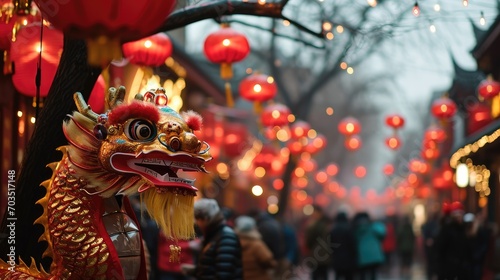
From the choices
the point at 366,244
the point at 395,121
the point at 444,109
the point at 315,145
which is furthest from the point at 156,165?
the point at 315,145

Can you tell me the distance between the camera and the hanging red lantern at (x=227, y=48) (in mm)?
13930

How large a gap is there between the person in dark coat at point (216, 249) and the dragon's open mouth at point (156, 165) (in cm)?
327

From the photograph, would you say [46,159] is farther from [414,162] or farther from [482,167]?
[414,162]

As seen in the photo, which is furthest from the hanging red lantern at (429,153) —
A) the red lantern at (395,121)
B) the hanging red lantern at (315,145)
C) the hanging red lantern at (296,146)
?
the hanging red lantern at (296,146)

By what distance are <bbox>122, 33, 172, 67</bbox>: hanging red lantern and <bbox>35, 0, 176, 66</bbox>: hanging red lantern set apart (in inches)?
255

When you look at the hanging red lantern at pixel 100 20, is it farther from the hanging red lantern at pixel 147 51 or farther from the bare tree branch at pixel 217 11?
the hanging red lantern at pixel 147 51

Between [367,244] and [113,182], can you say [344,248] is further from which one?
[113,182]

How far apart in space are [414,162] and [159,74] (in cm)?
2619

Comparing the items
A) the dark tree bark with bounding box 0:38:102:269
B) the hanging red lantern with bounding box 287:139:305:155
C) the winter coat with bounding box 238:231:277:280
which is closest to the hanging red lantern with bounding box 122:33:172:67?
the winter coat with bounding box 238:231:277:280

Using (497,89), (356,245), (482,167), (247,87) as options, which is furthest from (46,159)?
(482,167)

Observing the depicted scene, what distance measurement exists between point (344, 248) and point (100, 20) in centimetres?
1432

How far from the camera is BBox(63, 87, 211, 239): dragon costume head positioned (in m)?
7.19

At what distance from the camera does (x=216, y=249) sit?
10516 mm

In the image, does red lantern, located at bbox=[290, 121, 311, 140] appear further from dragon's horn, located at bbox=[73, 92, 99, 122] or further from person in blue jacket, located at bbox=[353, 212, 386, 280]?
dragon's horn, located at bbox=[73, 92, 99, 122]
